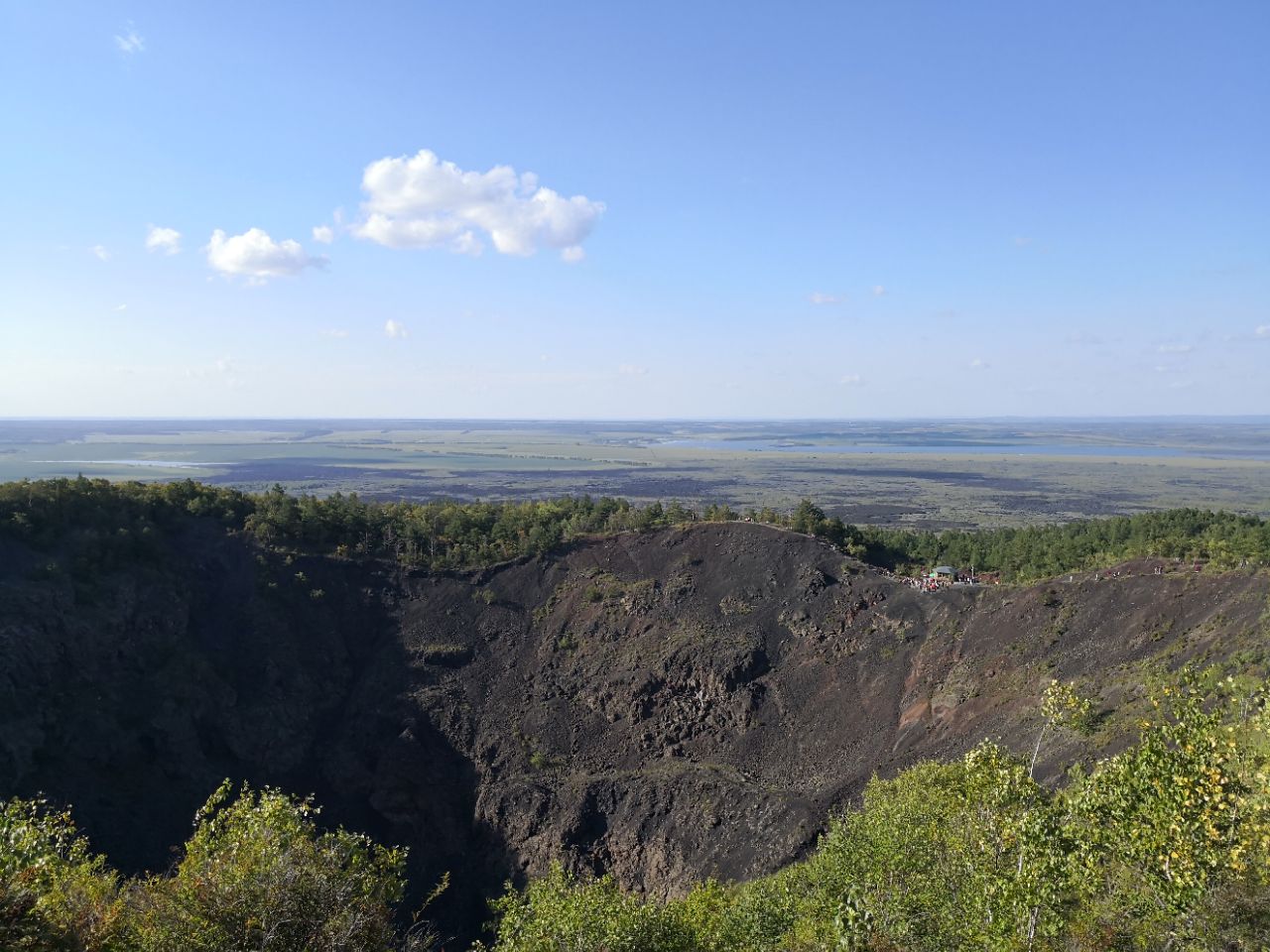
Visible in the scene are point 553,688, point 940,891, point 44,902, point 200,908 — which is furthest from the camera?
point 553,688

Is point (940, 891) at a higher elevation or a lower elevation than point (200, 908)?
lower

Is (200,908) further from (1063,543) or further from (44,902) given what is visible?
(1063,543)

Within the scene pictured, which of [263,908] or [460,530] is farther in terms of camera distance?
[460,530]

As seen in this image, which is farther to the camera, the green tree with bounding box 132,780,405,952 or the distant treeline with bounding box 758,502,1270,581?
the distant treeline with bounding box 758,502,1270,581

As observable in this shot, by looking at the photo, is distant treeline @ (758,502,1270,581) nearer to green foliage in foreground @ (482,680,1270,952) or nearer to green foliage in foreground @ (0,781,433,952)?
green foliage in foreground @ (482,680,1270,952)

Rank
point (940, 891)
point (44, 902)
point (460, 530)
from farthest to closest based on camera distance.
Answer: point (460, 530) → point (940, 891) → point (44, 902)

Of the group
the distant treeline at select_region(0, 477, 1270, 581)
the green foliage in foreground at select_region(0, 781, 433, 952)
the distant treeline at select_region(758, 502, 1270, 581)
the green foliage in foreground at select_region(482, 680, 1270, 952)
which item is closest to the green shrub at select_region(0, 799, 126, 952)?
the green foliage in foreground at select_region(0, 781, 433, 952)

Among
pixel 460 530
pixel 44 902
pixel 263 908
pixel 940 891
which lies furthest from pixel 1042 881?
pixel 460 530
